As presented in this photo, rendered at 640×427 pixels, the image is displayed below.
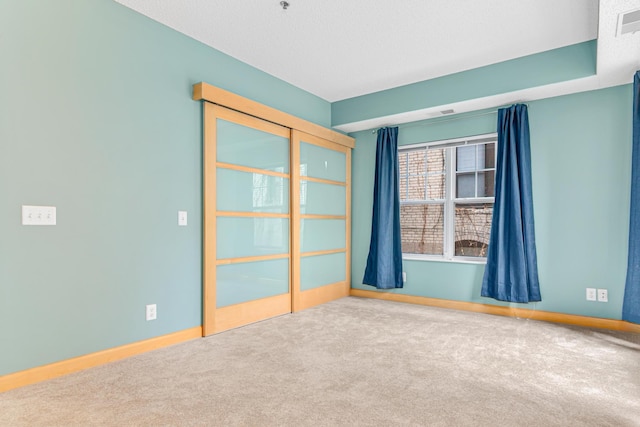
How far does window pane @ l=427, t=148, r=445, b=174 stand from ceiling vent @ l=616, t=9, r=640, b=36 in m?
2.28

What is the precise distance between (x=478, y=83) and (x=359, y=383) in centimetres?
335

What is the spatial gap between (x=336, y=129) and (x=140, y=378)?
155 inches

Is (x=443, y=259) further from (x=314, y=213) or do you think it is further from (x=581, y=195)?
(x=314, y=213)

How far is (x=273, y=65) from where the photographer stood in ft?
12.7

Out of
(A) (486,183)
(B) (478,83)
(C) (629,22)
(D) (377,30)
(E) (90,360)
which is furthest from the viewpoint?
(A) (486,183)

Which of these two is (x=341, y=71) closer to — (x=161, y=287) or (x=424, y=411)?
(x=161, y=287)

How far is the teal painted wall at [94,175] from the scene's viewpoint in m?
2.28

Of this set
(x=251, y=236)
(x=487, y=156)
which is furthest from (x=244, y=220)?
(x=487, y=156)

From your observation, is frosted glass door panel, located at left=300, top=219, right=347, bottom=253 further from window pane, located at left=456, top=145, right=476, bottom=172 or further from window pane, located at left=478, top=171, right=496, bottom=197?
window pane, located at left=478, top=171, right=496, bottom=197

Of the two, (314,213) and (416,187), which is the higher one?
(416,187)

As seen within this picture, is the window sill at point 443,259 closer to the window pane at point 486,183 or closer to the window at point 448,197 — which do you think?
the window at point 448,197

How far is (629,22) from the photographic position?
96.0 inches

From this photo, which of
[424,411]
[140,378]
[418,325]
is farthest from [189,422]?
[418,325]

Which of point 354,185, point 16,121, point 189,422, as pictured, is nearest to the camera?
point 189,422
